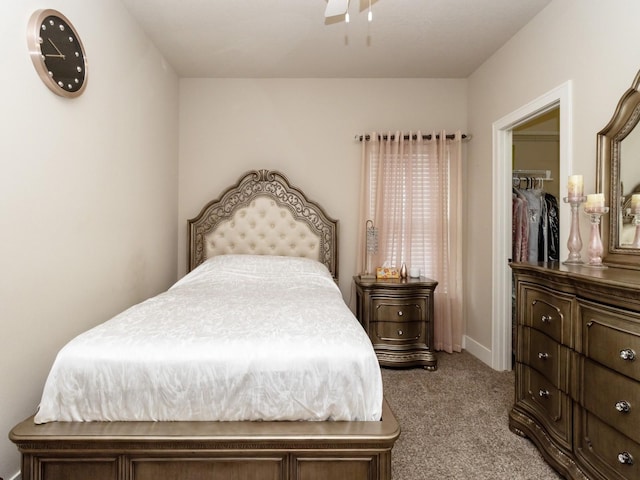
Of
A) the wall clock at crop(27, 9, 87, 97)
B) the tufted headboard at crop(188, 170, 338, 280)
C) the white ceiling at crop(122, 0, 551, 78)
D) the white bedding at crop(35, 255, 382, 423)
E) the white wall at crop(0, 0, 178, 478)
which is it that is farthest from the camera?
the tufted headboard at crop(188, 170, 338, 280)

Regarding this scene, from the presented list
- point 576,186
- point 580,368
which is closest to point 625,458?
point 580,368

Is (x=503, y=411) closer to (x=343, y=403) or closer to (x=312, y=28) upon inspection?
(x=343, y=403)

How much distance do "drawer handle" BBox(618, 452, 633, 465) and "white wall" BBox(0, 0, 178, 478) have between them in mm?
2501

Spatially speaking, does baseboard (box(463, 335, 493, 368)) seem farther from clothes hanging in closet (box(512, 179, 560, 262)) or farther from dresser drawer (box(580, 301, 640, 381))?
dresser drawer (box(580, 301, 640, 381))

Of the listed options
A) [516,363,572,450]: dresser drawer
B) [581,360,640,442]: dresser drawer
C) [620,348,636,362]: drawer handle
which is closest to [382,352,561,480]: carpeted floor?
[516,363,572,450]: dresser drawer

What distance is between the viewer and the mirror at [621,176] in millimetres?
1954

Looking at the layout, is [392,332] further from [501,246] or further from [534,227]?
[534,227]

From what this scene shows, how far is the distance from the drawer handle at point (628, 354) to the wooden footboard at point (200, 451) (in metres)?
0.88

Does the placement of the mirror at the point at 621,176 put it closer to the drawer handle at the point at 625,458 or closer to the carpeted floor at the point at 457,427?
the drawer handle at the point at 625,458

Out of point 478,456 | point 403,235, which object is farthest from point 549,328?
point 403,235

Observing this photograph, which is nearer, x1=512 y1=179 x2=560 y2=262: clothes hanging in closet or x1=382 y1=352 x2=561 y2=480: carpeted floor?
x1=382 y1=352 x2=561 y2=480: carpeted floor

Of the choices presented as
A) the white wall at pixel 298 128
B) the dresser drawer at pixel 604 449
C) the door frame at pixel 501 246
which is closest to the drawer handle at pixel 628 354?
the dresser drawer at pixel 604 449

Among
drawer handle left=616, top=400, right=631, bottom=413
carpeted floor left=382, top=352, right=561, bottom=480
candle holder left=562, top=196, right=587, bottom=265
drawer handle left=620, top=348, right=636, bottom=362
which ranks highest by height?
candle holder left=562, top=196, right=587, bottom=265

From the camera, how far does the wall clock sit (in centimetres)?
182
